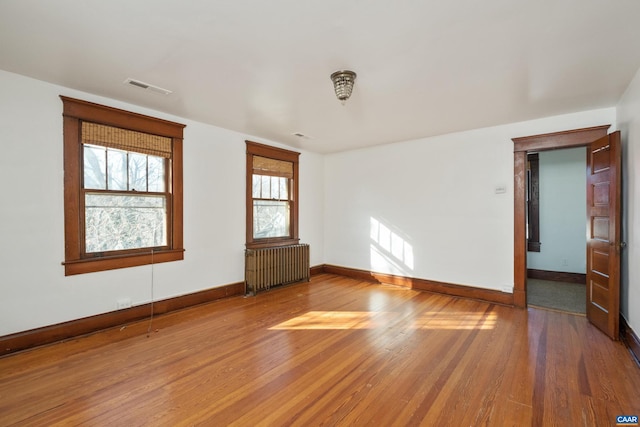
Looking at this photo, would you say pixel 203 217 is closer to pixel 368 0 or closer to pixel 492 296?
pixel 368 0

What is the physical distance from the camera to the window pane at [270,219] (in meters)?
5.33

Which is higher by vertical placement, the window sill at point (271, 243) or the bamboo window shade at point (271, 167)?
the bamboo window shade at point (271, 167)

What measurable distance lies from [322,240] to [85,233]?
4.24m

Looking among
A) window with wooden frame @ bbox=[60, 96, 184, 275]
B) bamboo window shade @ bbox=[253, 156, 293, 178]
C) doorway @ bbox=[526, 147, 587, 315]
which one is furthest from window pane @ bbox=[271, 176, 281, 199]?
doorway @ bbox=[526, 147, 587, 315]

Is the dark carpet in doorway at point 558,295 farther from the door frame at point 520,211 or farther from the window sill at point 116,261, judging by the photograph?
the window sill at point 116,261

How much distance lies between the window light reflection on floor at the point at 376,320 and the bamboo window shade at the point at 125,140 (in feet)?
8.99

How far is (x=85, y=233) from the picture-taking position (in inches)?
131

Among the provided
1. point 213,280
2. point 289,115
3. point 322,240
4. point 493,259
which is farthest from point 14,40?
point 493,259

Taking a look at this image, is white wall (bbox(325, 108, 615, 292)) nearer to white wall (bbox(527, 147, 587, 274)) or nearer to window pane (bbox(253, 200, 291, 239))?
window pane (bbox(253, 200, 291, 239))

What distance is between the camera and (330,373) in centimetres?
249

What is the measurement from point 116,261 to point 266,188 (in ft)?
8.64

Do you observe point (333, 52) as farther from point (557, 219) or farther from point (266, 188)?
point (557, 219)

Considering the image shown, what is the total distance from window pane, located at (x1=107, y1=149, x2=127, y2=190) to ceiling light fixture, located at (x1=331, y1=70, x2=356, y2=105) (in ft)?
8.95

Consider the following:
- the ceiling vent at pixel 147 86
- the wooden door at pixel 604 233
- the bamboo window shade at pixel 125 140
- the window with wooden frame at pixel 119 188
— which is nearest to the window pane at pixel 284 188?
the window with wooden frame at pixel 119 188
